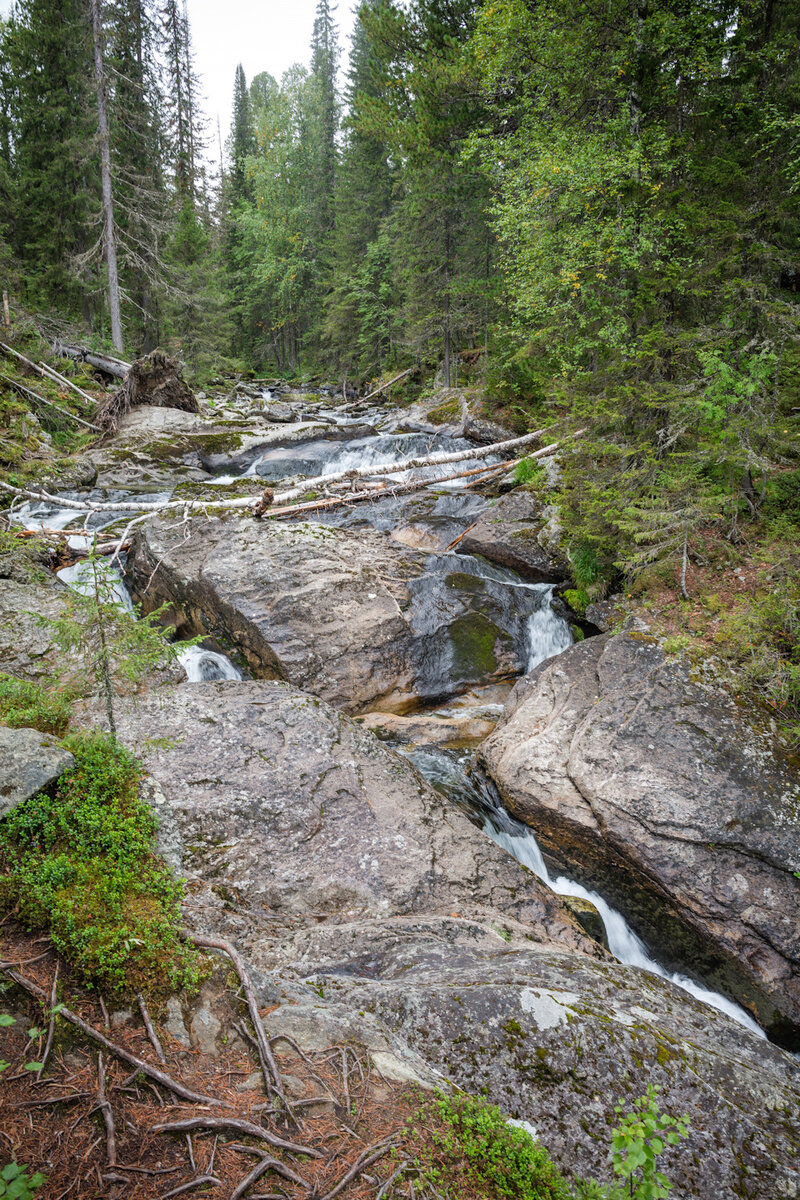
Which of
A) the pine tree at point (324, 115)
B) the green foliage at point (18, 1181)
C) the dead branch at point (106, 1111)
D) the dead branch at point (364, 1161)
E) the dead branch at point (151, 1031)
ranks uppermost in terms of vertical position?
the pine tree at point (324, 115)

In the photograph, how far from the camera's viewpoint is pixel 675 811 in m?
5.42

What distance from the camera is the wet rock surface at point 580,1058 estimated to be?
2.61m

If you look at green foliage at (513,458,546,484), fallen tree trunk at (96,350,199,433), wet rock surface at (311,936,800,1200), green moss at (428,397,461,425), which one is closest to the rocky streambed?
wet rock surface at (311,936,800,1200)

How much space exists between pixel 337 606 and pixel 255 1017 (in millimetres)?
6412

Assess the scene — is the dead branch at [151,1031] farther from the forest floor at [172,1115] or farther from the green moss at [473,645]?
the green moss at [473,645]

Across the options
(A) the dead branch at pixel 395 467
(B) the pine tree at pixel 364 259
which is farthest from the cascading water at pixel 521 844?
(B) the pine tree at pixel 364 259

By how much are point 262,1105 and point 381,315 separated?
32012 mm

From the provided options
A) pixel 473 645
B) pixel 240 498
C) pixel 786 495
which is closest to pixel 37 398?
pixel 240 498

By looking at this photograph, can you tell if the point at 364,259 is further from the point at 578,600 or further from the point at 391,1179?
the point at 391,1179

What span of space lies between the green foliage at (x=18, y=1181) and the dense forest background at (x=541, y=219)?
6.61 m

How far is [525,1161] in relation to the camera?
2188mm

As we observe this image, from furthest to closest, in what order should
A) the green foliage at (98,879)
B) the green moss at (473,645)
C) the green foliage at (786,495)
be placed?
the green moss at (473,645) → the green foliage at (786,495) → the green foliage at (98,879)

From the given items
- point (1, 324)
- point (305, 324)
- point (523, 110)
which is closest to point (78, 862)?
point (523, 110)

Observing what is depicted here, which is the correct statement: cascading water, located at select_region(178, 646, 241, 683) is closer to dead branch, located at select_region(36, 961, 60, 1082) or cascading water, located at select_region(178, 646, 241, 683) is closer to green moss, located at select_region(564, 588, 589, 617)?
green moss, located at select_region(564, 588, 589, 617)
